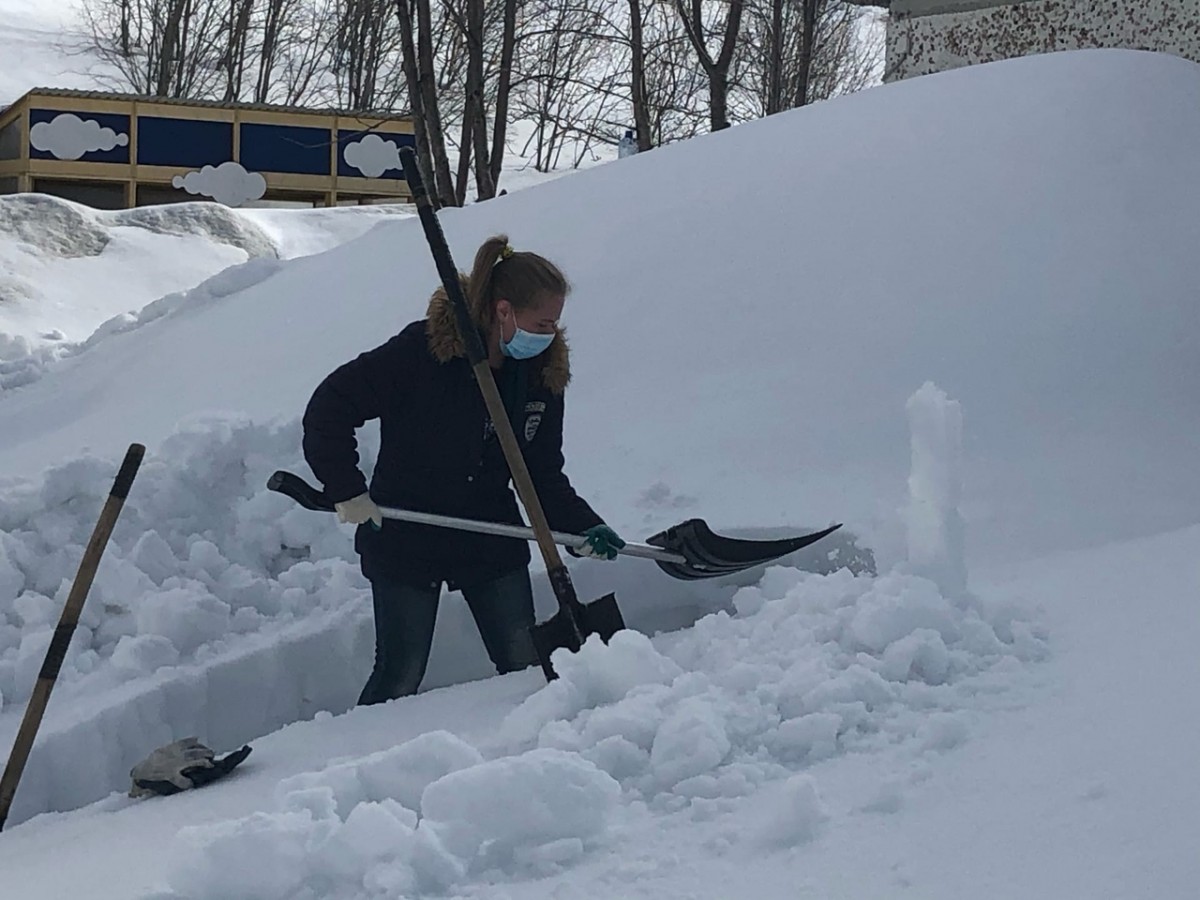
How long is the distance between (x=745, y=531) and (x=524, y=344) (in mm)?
1271

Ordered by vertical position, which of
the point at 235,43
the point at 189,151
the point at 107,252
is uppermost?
the point at 235,43

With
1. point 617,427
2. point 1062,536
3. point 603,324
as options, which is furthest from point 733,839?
point 603,324

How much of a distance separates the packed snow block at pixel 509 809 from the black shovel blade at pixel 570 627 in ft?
2.98

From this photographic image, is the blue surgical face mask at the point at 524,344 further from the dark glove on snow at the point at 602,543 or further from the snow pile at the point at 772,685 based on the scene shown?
the snow pile at the point at 772,685

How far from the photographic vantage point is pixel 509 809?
6.07 feet

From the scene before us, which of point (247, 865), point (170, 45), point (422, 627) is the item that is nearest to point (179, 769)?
point (422, 627)

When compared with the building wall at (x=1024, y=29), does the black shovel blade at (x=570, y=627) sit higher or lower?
lower

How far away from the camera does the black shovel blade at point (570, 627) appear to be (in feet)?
9.45

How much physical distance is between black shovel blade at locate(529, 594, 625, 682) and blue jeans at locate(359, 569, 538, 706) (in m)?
0.18

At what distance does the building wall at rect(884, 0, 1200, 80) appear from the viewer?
662 cm

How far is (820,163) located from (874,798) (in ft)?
13.0

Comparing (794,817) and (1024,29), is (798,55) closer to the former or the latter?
(1024,29)

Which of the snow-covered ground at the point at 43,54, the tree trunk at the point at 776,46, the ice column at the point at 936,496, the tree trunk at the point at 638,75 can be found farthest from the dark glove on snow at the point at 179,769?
the snow-covered ground at the point at 43,54

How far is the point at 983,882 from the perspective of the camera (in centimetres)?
169
